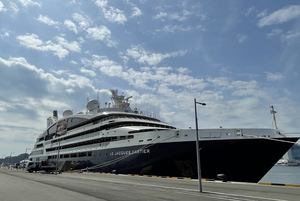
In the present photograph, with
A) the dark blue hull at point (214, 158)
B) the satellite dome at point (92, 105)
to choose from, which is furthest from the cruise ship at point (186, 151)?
the satellite dome at point (92, 105)

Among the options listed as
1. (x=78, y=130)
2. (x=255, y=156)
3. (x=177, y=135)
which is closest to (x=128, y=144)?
(x=177, y=135)

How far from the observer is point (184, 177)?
22.3m

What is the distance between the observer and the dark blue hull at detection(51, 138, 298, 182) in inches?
755

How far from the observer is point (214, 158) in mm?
20141

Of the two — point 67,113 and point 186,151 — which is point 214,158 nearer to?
point 186,151

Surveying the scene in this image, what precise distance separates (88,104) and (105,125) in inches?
693

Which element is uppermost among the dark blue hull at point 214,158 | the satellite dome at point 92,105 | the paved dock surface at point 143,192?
the satellite dome at point 92,105

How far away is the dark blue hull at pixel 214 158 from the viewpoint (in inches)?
755

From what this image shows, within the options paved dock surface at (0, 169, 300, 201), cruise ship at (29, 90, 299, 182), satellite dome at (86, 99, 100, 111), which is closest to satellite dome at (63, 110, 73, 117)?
satellite dome at (86, 99, 100, 111)

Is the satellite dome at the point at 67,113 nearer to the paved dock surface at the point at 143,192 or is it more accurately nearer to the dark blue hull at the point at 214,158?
the dark blue hull at the point at 214,158

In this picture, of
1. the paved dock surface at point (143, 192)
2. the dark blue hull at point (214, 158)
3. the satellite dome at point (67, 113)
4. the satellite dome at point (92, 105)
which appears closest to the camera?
the paved dock surface at point (143, 192)

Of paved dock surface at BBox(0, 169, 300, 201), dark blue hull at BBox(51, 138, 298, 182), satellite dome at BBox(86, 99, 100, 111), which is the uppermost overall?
satellite dome at BBox(86, 99, 100, 111)

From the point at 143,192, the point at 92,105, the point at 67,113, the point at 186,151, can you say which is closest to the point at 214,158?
the point at 186,151

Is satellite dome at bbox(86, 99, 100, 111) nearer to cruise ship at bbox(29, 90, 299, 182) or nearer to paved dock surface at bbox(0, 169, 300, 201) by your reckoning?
cruise ship at bbox(29, 90, 299, 182)
